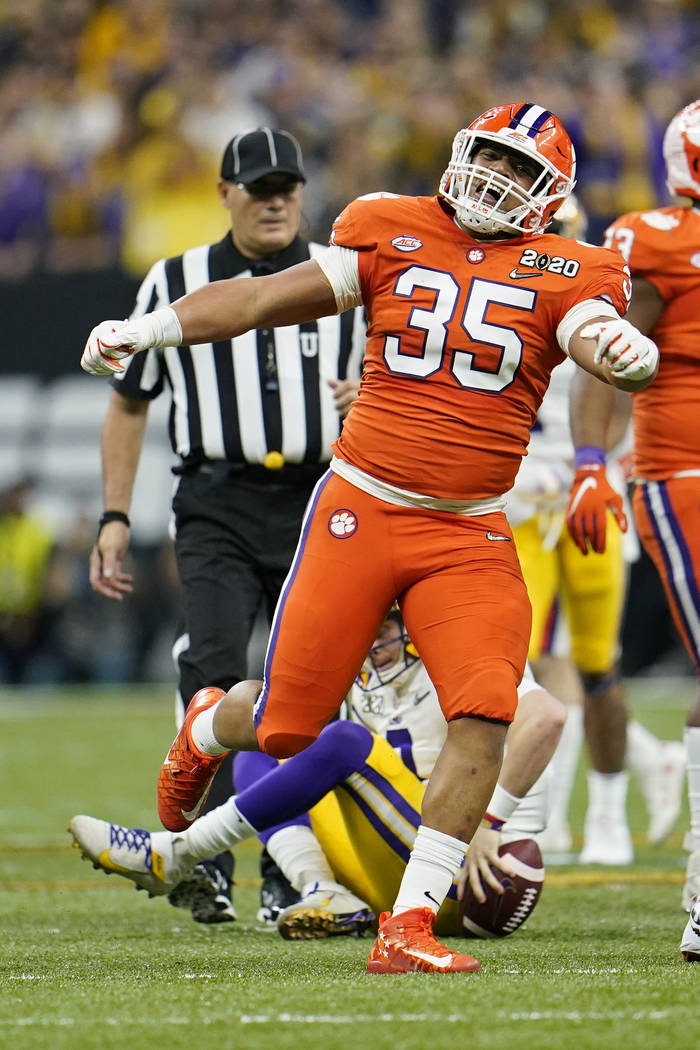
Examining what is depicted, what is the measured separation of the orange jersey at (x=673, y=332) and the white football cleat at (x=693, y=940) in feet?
3.89

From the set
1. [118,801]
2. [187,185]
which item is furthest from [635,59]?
[118,801]

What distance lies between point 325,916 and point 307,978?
71 cm

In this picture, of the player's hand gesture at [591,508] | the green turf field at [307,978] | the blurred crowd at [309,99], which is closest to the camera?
the green turf field at [307,978]

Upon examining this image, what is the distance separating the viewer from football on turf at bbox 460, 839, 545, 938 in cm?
374

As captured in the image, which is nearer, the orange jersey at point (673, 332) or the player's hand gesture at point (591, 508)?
the player's hand gesture at point (591, 508)

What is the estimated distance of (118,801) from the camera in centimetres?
671

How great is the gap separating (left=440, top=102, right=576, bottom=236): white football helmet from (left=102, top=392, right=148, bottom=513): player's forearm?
130cm

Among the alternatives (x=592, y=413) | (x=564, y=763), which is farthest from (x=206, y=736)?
(x=564, y=763)

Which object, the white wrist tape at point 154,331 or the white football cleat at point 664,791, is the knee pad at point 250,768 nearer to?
the white wrist tape at point 154,331

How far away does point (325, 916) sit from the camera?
3.78 meters

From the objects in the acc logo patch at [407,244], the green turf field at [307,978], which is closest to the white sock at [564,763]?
the green turf field at [307,978]

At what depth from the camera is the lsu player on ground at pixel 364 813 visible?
3736 millimetres

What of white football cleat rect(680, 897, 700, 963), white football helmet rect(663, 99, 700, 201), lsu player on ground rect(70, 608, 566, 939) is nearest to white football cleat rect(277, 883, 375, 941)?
lsu player on ground rect(70, 608, 566, 939)

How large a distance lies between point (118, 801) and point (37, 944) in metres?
3.09
